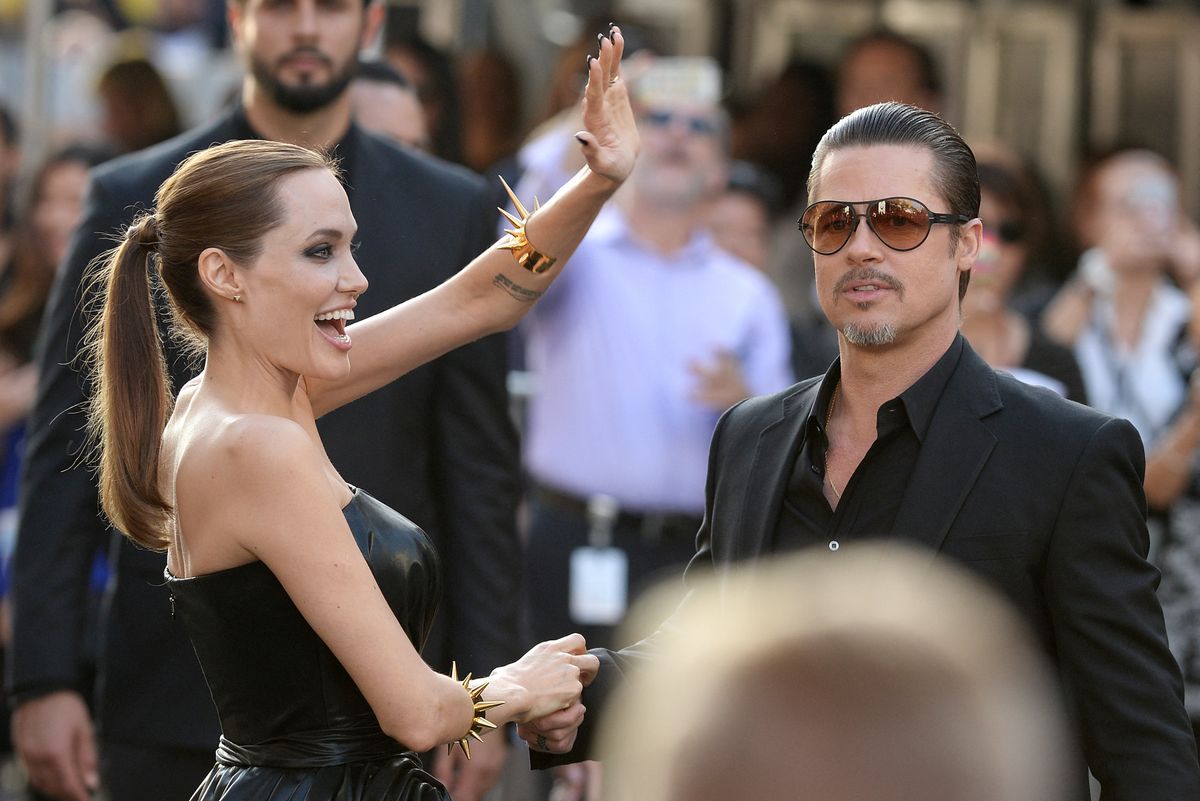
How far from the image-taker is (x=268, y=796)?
3.11 meters

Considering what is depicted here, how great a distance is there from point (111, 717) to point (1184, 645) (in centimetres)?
363

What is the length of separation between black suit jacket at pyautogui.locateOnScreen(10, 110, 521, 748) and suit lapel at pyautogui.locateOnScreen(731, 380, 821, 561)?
1.19 m

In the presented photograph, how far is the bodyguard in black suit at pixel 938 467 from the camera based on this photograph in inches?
117

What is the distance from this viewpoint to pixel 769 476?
3.39 metres

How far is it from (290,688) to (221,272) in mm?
691

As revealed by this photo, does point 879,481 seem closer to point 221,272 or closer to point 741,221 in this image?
point 221,272

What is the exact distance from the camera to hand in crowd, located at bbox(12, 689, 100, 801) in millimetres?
4480

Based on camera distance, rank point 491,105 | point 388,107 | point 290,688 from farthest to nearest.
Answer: point 491,105 → point 388,107 → point 290,688

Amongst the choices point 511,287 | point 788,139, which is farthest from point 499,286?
point 788,139

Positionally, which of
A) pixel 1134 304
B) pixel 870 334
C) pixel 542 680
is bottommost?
pixel 1134 304

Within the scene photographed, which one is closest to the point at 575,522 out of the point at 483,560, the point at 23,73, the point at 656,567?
the point at 656,567

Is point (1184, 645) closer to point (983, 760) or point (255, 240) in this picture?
point (255, 240)

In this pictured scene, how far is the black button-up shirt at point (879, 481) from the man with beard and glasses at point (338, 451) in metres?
1.34

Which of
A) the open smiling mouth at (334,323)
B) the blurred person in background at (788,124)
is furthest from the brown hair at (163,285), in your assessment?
the blurred person in background at (788,124)
